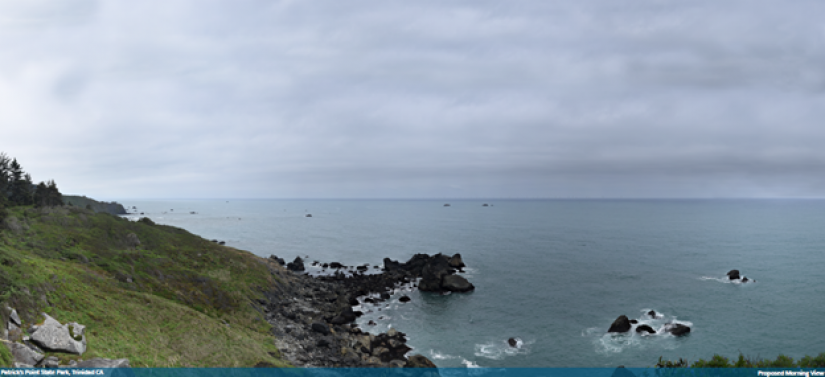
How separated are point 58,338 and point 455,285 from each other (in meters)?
58.5

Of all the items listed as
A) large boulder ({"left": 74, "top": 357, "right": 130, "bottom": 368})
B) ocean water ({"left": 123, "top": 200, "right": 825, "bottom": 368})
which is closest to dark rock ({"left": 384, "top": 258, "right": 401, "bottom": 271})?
ocean water ({"left": 123, "top": 200, "right": 825, "bottom": 368})

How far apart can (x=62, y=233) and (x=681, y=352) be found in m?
81.7

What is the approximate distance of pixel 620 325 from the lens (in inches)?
1991

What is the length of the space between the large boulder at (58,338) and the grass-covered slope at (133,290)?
0.75 metres

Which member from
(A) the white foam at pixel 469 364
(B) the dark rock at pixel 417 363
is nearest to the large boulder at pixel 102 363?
(B) the dark rock at pixel 417 363

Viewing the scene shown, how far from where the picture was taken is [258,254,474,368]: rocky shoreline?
40031 millimetres

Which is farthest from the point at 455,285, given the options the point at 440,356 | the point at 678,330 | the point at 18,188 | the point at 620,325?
the point at 18,188

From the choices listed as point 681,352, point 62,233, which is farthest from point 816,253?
point 62,233

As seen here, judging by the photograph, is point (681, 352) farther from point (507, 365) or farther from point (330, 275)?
point (330, 275)

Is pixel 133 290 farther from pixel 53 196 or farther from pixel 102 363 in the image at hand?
pixel 53 196

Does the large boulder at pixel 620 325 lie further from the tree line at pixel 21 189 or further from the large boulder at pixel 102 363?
the tree line at pixel 21 189

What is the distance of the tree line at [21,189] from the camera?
3169 inches

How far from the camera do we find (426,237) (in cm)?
15600

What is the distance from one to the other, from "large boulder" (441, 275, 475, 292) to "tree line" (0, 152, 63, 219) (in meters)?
84.3
